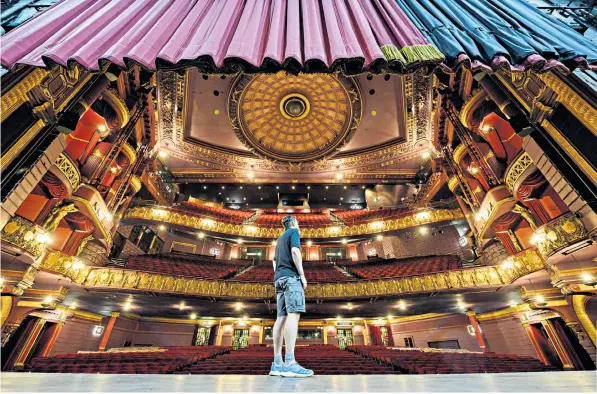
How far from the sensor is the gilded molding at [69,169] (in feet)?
19.2

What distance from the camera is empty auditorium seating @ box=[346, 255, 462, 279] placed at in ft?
36.3

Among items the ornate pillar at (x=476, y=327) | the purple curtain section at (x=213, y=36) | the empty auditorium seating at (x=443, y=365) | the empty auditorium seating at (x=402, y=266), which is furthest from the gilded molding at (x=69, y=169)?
the ornate pillar at (x=476, y=327)

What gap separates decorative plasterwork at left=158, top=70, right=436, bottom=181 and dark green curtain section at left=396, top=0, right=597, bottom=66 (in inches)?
382

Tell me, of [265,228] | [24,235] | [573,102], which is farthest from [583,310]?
[265,228]

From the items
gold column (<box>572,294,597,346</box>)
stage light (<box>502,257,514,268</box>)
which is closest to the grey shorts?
gold column (<box>572,294,597,346</box>)

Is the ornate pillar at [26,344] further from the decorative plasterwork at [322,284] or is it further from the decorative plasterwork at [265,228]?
the decorative plasterwork at [265,228]

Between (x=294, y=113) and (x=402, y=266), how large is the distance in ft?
34.4

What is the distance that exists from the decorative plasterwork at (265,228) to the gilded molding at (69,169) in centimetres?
784

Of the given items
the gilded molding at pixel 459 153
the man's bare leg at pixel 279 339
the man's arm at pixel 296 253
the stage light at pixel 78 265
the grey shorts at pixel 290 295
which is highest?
the gilded molding at pixel 459 153

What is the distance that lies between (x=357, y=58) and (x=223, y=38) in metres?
1.10

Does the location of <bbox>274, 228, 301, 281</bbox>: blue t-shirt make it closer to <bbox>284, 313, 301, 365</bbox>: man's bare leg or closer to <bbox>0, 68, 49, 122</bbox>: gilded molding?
<bbox>284, 313, 301, 365</bbox>: man's bare leg

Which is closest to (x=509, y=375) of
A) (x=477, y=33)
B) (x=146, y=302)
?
(x=477, y=33)

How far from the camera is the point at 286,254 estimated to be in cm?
262

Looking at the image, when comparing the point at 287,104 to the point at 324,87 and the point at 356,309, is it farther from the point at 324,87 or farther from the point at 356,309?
the point at 356,309
